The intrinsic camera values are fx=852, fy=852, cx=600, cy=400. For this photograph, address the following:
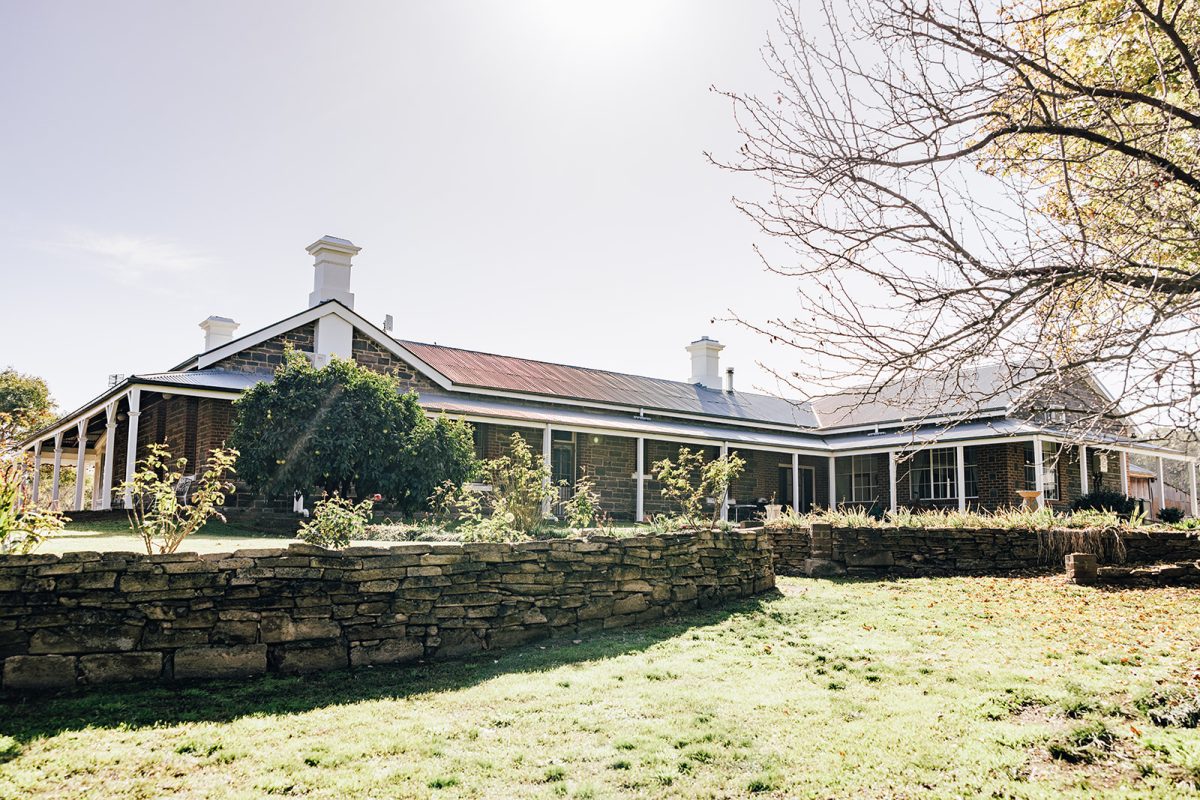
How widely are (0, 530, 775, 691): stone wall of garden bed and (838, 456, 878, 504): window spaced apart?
17.3 m

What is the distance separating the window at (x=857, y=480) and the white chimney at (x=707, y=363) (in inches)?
205

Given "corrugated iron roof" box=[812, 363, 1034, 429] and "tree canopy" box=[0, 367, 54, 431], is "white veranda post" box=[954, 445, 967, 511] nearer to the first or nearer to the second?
"corrugated iron roof" box=[812, 363, 1034, 429]

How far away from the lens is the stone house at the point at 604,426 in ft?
54.7

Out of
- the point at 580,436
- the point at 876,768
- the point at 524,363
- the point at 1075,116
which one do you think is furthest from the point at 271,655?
the point at 524,363

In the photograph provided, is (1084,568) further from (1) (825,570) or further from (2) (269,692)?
(2) (269,692)

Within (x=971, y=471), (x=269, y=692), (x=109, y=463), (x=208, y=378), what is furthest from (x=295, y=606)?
(x=971, y=471)

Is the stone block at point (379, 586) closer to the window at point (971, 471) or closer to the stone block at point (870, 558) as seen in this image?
the stone block at point (870, 558)

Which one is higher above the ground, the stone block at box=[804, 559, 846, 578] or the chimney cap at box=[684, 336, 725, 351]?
the chimney cap at box=[684, 336, 725, 351]

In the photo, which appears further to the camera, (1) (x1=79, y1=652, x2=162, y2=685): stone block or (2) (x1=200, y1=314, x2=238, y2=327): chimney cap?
(2) (x1=200, y1=314, x2=238, y2=327): chimney cap

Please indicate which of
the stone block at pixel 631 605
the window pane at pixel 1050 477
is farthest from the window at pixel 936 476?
the stone block at pixel 631 605

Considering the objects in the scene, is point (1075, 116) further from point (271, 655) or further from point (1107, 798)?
point (271, 655)

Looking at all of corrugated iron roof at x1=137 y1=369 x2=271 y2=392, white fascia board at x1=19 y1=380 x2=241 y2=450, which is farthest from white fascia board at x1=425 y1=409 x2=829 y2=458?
white fascia board at x1=19 y1=380 x2=241 y2=450

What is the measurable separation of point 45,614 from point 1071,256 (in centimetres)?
734

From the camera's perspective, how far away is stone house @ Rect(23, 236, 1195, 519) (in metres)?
16.7
